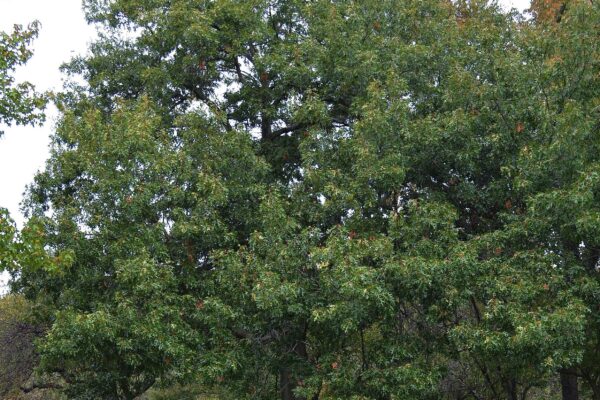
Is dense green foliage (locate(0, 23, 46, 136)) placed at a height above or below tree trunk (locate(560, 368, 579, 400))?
above

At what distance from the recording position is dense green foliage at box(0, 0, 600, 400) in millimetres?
10203

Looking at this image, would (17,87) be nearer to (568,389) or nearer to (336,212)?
(336,212)

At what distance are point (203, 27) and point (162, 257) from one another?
442 cm

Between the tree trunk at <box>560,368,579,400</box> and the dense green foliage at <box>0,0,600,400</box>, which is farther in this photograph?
the tree trunk at <box>560,368,579,400</box>

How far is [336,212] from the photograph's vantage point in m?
11.9

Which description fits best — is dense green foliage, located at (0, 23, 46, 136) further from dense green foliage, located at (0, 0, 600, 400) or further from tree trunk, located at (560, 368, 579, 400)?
tree trunk, located at (560, 368, 579, 400)

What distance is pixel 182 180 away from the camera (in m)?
12.1

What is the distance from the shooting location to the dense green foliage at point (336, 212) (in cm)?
1020

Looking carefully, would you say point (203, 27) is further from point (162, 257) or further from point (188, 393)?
point (188, 393)

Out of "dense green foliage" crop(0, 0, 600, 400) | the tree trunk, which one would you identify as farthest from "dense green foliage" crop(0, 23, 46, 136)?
the tree trunk

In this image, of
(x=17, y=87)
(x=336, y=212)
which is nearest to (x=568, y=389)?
(x=336, y=212)

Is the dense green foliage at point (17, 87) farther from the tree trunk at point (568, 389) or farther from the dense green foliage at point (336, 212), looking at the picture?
the tree trunk at point (568, 389)

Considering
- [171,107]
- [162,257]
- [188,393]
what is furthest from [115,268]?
[188,393]

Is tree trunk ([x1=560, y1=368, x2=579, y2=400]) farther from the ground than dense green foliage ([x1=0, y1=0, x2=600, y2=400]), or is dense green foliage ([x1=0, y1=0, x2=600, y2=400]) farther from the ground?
dense green foliage ([x1=0, y1=0, x2=600, y2=400])
